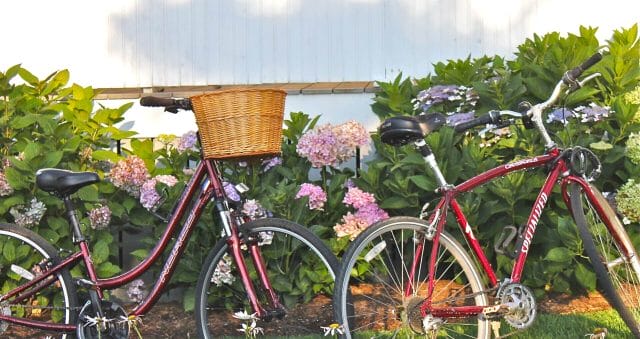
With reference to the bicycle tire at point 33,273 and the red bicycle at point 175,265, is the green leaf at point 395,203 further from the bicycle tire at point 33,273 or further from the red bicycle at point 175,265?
the bicycle tire at point 33,273

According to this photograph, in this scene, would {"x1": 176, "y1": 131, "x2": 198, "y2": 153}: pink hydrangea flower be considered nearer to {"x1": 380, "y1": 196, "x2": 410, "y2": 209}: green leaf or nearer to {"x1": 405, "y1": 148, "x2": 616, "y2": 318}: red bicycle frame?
{"x1": 380, "y1": 196, "x2": 410, "y2": 209}: green leaf

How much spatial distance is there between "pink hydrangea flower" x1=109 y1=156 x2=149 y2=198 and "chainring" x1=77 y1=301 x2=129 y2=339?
3.00 feet

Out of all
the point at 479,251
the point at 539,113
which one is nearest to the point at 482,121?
the point at 539,113

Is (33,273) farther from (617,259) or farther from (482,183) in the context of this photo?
(617,259)

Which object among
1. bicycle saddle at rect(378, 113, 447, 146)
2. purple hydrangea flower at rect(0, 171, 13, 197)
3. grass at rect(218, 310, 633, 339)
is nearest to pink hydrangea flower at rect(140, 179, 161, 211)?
purple hydrangea flower at rect(0, 171, 13, 197)

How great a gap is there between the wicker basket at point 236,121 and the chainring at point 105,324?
3.14 feet

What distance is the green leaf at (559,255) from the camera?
464cm

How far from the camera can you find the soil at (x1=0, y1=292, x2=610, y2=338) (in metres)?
4.77

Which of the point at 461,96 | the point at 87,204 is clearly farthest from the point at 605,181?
the point at 87,204

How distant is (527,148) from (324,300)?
138 centimetres

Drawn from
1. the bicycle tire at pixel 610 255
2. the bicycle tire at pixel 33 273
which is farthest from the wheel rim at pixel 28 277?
the bicycle tire at pixel 610 255

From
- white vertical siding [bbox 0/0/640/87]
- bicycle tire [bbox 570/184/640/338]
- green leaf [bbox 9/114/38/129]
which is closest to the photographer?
bicycle tire [bbox 570/184/640/338]

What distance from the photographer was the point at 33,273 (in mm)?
4793

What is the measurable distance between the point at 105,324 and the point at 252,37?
223 cm
